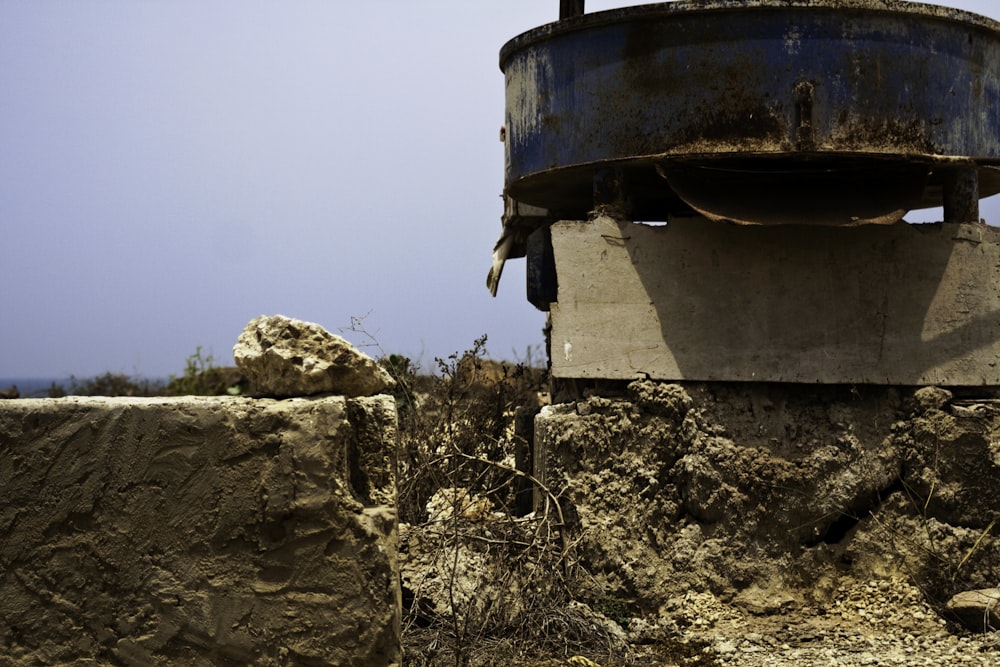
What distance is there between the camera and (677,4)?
Answer: 5.17m

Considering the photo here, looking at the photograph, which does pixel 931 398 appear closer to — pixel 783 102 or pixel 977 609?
pixel 977 609

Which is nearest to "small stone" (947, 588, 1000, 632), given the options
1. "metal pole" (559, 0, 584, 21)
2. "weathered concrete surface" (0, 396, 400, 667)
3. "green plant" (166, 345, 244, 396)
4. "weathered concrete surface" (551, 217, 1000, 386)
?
"weathered concrete surface" (551, 217, 1000, 386)

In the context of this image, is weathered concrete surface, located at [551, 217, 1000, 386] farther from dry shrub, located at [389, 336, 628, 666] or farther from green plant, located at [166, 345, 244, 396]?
green plant, located at [166, 345, 244, 396]

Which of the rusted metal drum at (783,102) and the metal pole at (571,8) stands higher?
the metal pole at (571,8)

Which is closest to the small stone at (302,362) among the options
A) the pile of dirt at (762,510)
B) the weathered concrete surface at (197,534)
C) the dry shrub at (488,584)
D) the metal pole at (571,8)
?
the weathered concrete surface at (197,534)

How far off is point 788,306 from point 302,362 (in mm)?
2770

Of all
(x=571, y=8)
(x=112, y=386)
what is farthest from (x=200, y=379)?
(x=571, y=8)

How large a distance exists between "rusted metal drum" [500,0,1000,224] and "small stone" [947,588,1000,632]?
1.70 meters

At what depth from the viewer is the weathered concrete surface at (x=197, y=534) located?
3.28 m

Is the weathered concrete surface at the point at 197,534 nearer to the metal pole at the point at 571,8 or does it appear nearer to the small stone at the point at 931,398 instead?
the small stone at the point at 931,398

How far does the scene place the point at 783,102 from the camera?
5094 millimetres

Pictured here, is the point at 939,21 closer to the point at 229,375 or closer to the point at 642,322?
the point at 642,322

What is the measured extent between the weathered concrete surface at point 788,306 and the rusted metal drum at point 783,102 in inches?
9.3

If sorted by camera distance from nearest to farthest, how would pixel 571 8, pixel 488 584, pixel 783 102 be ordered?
1. pixel 488 584
2. pixel 783 102
3. pixel 571 8
